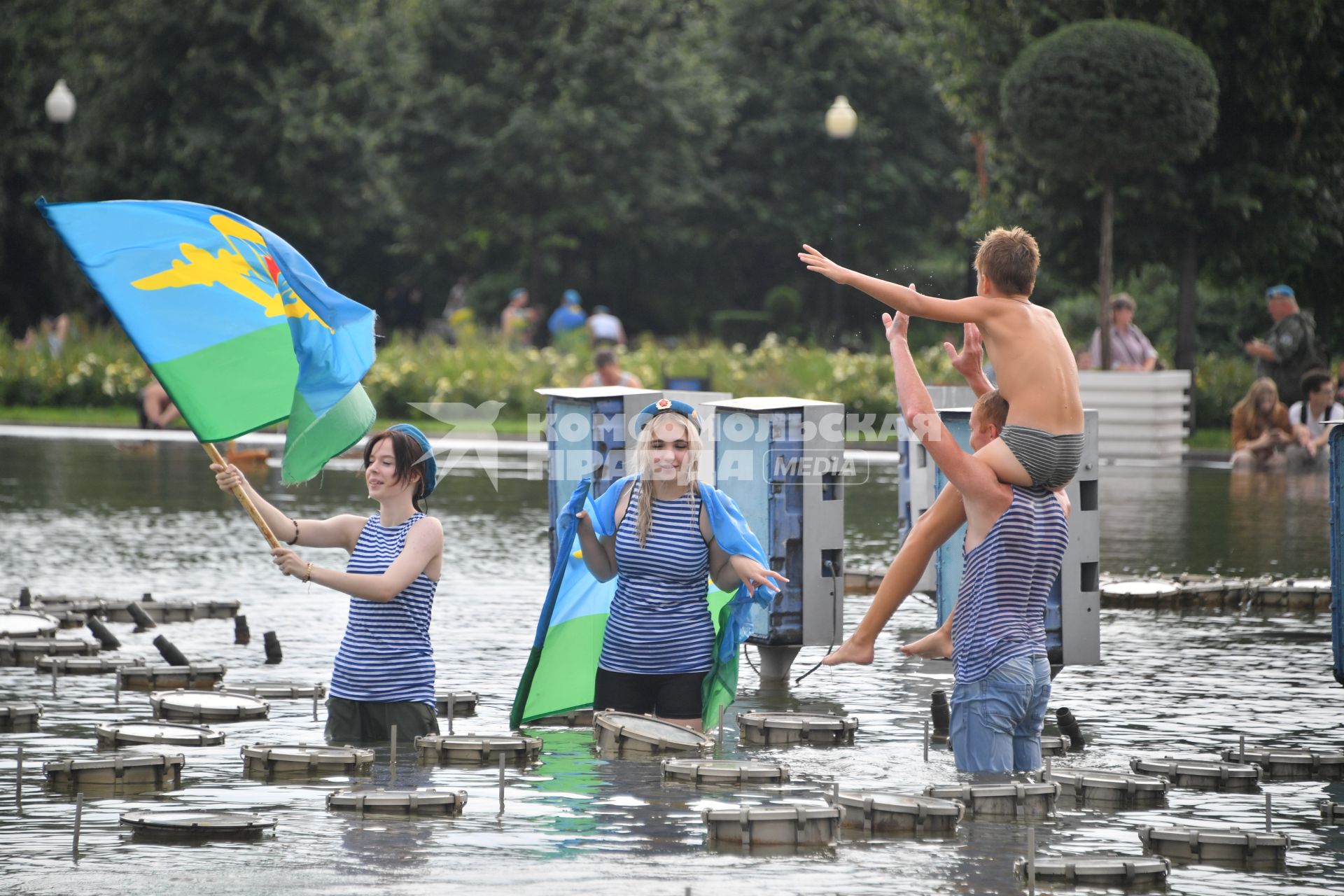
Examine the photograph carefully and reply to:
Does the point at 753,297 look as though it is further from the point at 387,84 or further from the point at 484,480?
the point at 484,480

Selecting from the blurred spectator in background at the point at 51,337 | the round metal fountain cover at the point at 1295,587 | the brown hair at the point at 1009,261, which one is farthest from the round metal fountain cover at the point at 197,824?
the blurred spectator in background at the point at 51,337

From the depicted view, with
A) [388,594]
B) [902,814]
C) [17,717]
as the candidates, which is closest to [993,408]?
[902,814]

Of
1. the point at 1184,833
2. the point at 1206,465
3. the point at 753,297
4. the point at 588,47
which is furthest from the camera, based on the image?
the point at 753,297

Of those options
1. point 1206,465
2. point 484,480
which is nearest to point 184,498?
point 484,480

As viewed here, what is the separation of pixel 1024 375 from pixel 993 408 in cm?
41

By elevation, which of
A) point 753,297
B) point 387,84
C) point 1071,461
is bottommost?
point 1071,461

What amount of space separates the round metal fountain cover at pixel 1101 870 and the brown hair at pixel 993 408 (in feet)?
5.83

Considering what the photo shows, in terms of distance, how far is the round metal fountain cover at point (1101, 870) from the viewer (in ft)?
18.1

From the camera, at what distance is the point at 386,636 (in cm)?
740

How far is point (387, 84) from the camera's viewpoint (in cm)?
4550

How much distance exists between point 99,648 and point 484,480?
11727 mm

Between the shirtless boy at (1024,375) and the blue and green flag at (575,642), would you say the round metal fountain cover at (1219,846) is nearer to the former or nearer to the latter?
the shirtless boy at (1024,375)

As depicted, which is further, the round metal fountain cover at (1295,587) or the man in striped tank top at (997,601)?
the round metal fountain cover at (1295,587)

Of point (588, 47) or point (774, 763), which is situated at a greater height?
point (588, 47)
